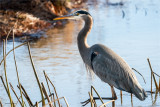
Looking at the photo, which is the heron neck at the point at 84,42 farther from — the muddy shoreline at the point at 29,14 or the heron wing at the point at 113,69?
the muddy shoreline at the point at 29,14

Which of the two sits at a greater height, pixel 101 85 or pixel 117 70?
pixel 117 70

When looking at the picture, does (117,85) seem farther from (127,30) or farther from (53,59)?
(127,30)

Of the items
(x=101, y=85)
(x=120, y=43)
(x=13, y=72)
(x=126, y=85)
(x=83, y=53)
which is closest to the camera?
(x=126, y=85)

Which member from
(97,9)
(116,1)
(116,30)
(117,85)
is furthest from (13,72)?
(116,1)

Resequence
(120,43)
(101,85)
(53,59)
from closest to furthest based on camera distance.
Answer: (101,85)
(53,59)
(120,43)

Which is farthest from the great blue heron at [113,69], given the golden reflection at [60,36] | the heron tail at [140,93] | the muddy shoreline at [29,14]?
the muddy shoreline at [29,14]

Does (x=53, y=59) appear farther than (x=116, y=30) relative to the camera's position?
No

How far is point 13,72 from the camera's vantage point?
8.04m

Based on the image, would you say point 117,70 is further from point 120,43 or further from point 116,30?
point 116,30

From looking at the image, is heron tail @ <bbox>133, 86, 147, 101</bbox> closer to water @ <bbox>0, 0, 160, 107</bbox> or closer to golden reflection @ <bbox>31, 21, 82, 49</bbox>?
water @ <bbox>0, 0, 160, 107</bbox>

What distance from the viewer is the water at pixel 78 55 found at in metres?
6.74

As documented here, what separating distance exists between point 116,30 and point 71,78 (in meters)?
5.76

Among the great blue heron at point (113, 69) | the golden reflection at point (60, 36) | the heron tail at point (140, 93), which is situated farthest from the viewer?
the golden reflection at point (60, 36)

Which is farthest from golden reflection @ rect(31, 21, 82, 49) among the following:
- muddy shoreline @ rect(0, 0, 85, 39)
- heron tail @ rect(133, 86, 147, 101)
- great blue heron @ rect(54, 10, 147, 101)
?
heron tail @ rect(133, 86, 147, 101)
